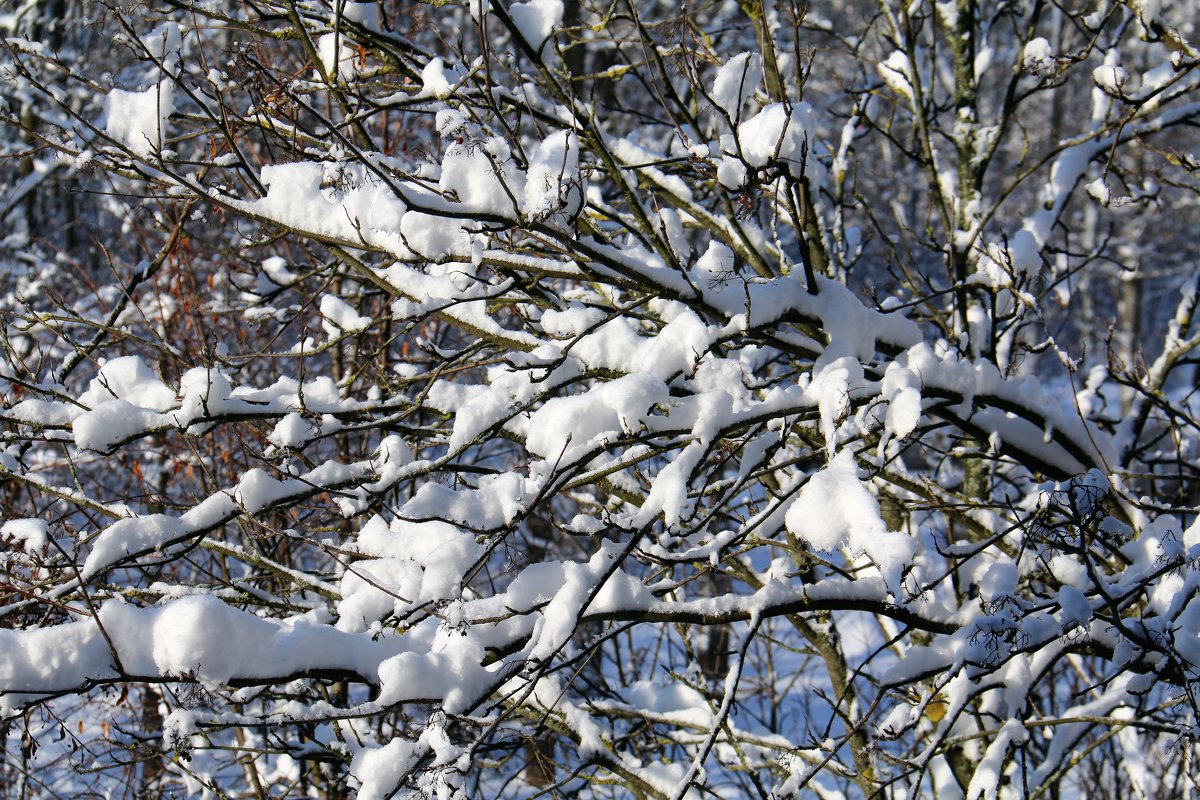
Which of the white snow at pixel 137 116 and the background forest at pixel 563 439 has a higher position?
the white snow at pixel 137 116

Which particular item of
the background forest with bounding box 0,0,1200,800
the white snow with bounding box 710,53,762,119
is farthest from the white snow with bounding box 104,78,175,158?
the white snow with bounding box 710,53,762,119

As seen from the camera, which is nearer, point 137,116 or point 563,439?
point 563,439

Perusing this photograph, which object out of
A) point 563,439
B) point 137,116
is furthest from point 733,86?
point 137,116

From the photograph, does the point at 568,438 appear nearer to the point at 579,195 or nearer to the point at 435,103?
the point at 579,195

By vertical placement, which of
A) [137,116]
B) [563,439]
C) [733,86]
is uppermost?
[137,116]

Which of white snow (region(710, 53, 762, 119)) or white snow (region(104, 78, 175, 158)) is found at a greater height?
white snow (region(104, 78, 175, 158))

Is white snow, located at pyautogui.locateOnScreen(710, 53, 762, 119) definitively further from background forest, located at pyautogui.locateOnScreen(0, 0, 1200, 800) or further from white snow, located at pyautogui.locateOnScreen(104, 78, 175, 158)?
white snow, located at pyautogui.locateOnScreen(104, 78, 175, 158)

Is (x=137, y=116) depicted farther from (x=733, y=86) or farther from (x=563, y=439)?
(x=733, y=86)

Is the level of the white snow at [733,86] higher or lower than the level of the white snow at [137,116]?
lower

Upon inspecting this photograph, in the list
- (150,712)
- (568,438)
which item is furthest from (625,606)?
(150,712)

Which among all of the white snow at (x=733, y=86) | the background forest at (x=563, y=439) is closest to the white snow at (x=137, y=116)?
the background forest at (x=563, y=439)

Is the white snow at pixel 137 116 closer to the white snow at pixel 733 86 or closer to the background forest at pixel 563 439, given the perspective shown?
the background forest at pixel 563 439

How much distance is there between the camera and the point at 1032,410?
265cm

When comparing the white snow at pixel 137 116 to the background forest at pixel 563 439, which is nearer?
the background forest at pixel 563 439
